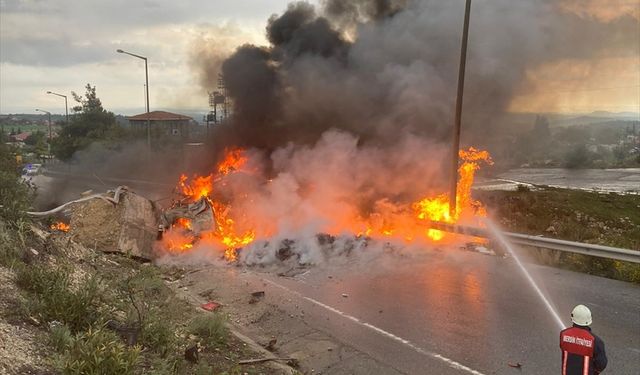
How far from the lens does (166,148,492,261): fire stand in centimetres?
1114

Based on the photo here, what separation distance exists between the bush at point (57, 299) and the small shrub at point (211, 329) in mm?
1180

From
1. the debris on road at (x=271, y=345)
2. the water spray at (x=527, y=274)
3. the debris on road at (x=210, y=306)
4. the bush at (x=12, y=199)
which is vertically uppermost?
the bush at (x=12, y=199)

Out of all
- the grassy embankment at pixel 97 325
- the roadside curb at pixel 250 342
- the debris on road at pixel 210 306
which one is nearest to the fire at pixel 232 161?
the roadside curb at pixel 250 342

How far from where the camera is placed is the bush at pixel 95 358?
11.5ft

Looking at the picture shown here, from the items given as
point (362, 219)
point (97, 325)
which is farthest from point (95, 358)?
point (362, 219)

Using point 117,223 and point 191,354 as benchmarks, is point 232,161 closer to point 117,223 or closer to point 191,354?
point 117,223

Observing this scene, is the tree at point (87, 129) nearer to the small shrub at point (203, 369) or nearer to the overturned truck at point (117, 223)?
the overturned truck at point (117, 223)

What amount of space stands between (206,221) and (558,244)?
7.58m

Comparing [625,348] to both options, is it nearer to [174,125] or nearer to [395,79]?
[395,79]

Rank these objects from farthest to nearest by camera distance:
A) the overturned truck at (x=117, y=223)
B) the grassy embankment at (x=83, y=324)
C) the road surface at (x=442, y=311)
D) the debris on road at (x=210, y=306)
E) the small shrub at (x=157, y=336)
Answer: the overturned truck at (x=117, y=223) → the debris on road at (x=210, y=306) → the road surface at (x=442, y=311) → the small shrub at (x=157, y=336) → the grassy embankment at (x=83, y=324)

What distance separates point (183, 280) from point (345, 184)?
205 inches

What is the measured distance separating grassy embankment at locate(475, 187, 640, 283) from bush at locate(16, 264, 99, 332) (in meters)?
10.9

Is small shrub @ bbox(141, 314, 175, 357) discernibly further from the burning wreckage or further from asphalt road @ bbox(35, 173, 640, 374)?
the burning wreckage

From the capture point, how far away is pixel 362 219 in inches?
472
